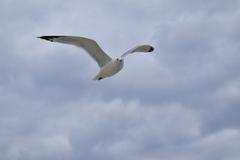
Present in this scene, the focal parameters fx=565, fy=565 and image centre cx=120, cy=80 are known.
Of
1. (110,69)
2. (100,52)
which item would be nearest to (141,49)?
(100,52)

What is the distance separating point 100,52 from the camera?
32906 millimetres

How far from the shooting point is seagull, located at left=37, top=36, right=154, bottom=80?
102ft

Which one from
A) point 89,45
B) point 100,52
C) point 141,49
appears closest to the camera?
point 89,45

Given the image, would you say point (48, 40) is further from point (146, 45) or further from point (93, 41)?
point (146, 45)

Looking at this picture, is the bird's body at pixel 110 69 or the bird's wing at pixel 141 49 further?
the bird's wing at pixel 141 49

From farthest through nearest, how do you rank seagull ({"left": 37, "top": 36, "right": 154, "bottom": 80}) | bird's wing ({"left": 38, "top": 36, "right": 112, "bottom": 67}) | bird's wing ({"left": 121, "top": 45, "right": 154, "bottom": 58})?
bird's wing ({"left": 121, "top": 45, "right": 154, "bottom": 58})
seagull ({"left": 37, "top": 36, "right": 154, "bottom": 80})
bird's wing ({"left": 38, "top": 36, "right": 112, "bottom": 67})

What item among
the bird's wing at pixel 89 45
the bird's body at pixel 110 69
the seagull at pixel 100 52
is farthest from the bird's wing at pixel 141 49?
the bird's wing at pixel 89 45

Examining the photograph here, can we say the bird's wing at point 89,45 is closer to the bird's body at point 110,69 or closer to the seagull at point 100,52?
the seagull at point 100,52

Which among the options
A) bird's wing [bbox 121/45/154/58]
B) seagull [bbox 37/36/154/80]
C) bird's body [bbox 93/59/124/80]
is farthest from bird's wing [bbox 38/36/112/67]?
bird's wing [bbox 121/45/154/58]

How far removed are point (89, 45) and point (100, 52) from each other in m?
0.89

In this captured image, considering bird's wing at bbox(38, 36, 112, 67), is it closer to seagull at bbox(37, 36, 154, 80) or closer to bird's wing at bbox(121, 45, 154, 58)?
seagull at bbox(37, 36, 154, 80)

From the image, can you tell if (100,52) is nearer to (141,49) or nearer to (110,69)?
(110,69)

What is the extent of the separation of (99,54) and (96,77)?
5.62 feet

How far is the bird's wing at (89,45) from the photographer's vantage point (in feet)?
101
